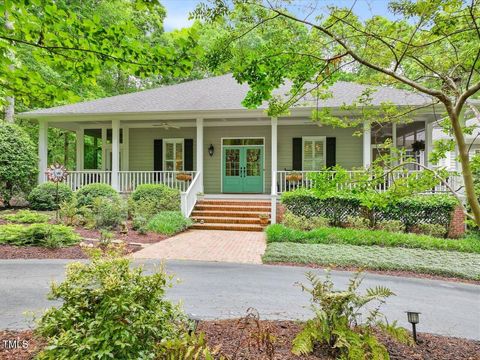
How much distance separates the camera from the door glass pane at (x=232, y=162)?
14781 millimetres

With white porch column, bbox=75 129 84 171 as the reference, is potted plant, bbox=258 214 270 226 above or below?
below

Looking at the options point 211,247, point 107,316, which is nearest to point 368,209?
point 211,247

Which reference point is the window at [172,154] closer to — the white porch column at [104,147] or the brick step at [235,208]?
the white porch column at [104,147]

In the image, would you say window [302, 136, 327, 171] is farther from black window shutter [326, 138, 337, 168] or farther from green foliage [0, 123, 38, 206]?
green foliage [0, 123, 38, 206]

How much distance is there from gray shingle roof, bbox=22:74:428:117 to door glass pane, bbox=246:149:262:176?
254 cm

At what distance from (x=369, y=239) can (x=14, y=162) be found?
12.3m

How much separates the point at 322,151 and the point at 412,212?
4.98 m

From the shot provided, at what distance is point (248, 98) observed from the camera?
3.15m

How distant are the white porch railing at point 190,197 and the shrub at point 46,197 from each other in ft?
14.5

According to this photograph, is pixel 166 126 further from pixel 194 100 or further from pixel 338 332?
pixel 338 332

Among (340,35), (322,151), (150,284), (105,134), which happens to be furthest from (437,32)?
(105,134)

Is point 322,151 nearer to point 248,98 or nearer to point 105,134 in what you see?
point 105,134

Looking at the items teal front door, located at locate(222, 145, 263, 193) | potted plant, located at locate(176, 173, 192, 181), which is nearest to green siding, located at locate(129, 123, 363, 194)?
teal front door, located at locate(222, 145, 263, 193)

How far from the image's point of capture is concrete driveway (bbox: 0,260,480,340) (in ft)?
13.0
